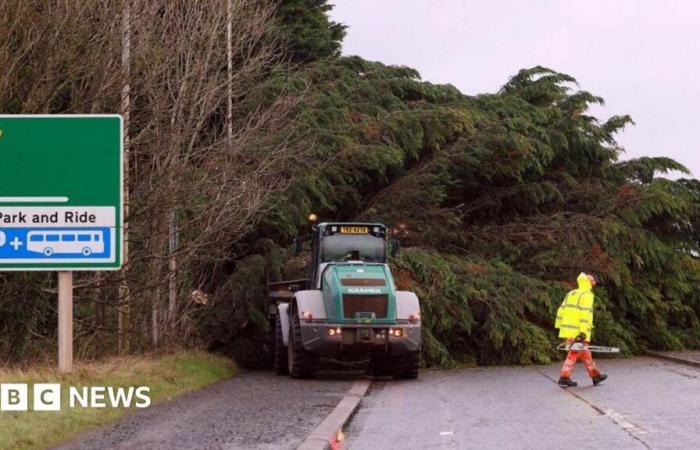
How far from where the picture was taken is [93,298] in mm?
20703

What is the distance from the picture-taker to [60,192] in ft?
52.2

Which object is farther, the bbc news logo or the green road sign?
the green road sign

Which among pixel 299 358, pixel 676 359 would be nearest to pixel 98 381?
pixel 299 358

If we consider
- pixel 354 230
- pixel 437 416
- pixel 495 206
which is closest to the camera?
pixel 437 416

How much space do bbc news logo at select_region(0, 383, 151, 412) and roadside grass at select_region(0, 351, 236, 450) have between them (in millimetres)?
92

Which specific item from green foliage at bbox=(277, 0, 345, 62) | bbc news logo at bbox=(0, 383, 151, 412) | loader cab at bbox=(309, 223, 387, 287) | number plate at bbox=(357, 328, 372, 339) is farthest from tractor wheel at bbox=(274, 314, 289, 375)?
green foliage at bbox=(277, 0, 345, 62)

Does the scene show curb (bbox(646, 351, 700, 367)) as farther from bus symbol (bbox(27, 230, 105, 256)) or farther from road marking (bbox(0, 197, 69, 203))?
road marking (bbox(0, 197, 69, 203))

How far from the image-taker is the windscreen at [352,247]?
23203 mm

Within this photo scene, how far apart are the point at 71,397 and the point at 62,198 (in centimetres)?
313

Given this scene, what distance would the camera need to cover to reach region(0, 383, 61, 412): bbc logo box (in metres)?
12.7

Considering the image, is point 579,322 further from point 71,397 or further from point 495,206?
point 495,206

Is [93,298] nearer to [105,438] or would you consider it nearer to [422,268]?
[422,268]

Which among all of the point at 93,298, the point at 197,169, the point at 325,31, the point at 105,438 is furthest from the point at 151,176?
the point at 325,31

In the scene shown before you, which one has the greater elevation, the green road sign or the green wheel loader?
the green road sign
